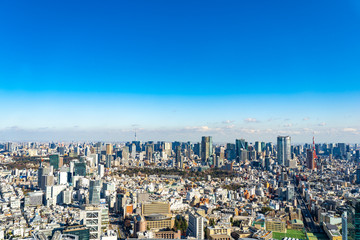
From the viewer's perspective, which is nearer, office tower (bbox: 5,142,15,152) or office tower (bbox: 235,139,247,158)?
office tower (bbox: 5,142,15,152)

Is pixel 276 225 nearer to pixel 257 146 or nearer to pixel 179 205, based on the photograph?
pixel 179 205

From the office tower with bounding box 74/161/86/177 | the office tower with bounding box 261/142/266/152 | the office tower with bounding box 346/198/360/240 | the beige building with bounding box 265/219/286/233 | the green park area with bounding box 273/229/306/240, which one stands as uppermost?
the office tower with bounding box 261/142/266/152

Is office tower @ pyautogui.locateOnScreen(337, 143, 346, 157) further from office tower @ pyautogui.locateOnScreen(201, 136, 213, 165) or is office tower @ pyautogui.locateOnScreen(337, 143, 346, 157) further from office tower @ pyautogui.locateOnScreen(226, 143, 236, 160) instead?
office tower @ pyautogui.locateOnScreen(201, 136, 213, 165)

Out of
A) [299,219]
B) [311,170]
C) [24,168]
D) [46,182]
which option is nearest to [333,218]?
[299,219]

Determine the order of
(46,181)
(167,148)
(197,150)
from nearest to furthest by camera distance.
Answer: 1. (46,181)
2. (197,150)
3. (167,148)

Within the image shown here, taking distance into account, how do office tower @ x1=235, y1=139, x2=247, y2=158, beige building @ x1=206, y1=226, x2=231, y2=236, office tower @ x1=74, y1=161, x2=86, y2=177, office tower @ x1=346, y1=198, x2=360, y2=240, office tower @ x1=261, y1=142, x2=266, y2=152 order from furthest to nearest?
office tower @ x1=261, y1=142, x2=266, y2=152, office tower @ x1=235, y1=139, x2=247, y2=158, office tower @ x1=74, y1=161, x2=86, y2=177, beige building @ x1=206, y1=226, x2=231, y2=236, office tower @ x1=346, y1=198, x2=360, y2=240

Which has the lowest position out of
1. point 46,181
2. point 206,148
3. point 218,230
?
point 218,230

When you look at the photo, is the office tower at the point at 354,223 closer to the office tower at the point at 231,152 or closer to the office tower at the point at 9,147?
the office tower at the point at 231,152

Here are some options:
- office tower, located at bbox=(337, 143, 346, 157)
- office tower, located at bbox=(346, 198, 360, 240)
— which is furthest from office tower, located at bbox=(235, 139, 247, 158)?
office tower, located at bbox=(346, 198, 360, 240)

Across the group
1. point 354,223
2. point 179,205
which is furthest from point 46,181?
point 354,223

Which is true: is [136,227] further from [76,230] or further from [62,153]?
[62,153]

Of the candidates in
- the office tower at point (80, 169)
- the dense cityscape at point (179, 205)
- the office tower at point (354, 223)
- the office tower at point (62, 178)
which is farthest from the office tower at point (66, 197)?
the office tower at point (354, 223)
